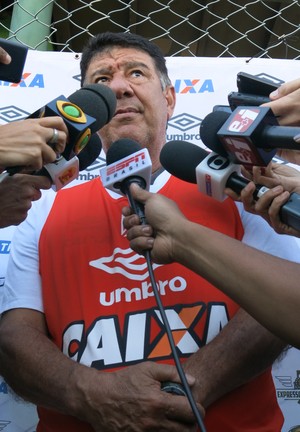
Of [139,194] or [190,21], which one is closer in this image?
[139,194]

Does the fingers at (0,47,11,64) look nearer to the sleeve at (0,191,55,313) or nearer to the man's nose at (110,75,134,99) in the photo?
the sleeve at (0,191,55,313)

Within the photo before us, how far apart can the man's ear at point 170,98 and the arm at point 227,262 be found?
749 mm

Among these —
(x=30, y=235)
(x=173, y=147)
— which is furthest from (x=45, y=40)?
(x=173, y=147)

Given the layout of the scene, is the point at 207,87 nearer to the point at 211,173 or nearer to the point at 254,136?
the point at 211,173

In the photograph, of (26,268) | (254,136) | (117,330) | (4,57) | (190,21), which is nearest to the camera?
(254,136)

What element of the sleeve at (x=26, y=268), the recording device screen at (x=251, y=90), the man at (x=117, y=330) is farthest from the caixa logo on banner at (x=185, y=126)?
the recording device screen at (x=251, y=90)

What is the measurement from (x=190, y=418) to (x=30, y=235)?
24.0 inches

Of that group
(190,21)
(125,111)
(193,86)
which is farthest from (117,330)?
(190,21)

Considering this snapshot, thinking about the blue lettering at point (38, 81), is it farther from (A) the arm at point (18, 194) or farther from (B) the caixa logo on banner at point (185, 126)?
(A) the arm at point (18, 194)

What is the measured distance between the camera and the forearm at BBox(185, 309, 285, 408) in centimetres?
118

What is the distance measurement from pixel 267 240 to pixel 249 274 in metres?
0.37

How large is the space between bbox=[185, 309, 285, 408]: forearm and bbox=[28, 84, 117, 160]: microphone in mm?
459

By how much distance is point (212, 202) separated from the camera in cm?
143

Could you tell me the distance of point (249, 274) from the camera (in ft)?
3.28
